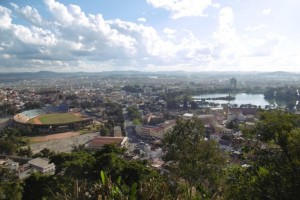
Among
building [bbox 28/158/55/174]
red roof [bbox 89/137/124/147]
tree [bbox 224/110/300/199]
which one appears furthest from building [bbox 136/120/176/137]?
tree [bbox 224/110/300/199]

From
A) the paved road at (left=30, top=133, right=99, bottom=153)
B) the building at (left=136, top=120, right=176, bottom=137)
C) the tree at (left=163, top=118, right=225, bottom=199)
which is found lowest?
the paved road at (left=30, top=133, right=99, bottom=153)

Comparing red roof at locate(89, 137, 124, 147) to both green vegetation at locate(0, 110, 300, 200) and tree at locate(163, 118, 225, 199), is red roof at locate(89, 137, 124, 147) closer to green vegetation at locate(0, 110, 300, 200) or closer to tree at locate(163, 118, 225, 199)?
green vegetation at locate(0, 110, 300, 200)

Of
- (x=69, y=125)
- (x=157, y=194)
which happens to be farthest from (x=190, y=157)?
(x=69, y=125)

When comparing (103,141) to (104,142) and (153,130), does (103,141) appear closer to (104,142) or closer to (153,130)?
(104,142)

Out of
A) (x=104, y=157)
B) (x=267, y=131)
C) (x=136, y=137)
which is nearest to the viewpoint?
(x=267, y=131)

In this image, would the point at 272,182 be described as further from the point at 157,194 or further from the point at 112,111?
the point at 112,111

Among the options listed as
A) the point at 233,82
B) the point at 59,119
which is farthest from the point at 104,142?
the point at 233,82
